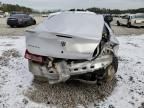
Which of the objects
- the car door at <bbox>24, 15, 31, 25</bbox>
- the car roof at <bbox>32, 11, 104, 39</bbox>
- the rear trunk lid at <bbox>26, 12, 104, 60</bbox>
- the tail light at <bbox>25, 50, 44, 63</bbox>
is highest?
the car roof at <bbox>32, 11, 104, 39</bbox>

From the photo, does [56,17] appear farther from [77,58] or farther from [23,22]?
[23,22]

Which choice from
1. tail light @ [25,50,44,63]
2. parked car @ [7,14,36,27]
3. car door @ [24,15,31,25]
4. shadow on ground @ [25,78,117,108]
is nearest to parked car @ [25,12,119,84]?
tail light @ [25,50,44,63]

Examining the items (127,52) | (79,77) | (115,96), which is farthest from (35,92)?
(127,52)

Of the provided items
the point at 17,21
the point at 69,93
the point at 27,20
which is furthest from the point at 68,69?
the point at 27,20

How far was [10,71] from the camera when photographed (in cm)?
617

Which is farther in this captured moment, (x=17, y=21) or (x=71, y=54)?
(x=17, y=21)

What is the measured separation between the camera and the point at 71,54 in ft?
13.3

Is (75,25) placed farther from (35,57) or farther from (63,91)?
(63,91)

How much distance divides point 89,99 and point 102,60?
34.4 inches

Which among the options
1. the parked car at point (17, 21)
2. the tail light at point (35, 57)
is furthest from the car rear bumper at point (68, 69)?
the parked car at point (17, 21)

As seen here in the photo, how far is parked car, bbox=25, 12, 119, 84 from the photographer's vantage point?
13.3 ft

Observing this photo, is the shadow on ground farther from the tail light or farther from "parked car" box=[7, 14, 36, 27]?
"parked car" box=[7, 14, 36, 27]

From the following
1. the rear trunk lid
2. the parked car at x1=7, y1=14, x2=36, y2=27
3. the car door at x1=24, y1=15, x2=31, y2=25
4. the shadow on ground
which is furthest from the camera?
the car door at x1=24, y1=15, x2=31, y2=25

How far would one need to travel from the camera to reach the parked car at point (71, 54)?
13.3ft
